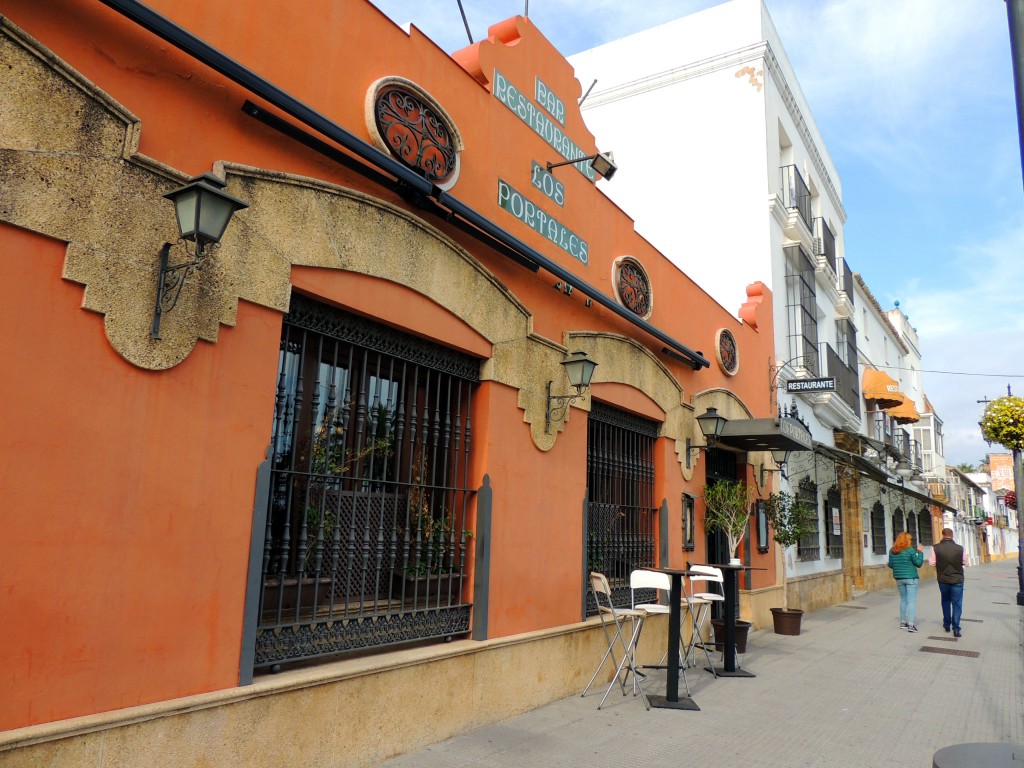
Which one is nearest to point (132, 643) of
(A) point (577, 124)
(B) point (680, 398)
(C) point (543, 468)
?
(C) point (543, 468)

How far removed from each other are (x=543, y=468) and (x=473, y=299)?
5.83ft

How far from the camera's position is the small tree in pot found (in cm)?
962

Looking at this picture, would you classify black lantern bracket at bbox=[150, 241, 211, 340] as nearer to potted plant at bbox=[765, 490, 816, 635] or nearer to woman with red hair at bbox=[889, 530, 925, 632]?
potted plant at bbox=[765, 490, 816, 635]

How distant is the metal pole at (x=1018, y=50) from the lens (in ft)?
11.1

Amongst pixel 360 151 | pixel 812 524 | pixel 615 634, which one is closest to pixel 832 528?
pixel 812 524

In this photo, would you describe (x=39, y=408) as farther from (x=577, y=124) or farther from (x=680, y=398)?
(x=680, y=398)

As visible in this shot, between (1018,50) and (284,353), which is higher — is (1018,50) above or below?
above

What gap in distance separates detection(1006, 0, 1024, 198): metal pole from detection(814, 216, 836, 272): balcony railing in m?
12.8

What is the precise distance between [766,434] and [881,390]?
1281 cm

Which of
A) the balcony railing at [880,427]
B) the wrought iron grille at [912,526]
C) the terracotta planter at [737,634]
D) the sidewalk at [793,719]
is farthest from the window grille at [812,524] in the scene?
the wrought iron grille at [912,526]

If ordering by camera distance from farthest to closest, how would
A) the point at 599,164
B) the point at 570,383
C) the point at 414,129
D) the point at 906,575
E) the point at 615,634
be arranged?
the point at 906,575, the point at 599,164, the point at 615,634, the point at 570,383, the point at 414,129

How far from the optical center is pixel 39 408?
3.12 m

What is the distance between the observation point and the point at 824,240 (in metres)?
16.3

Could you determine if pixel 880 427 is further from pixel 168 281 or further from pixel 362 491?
pixel 168 281
